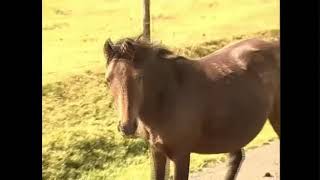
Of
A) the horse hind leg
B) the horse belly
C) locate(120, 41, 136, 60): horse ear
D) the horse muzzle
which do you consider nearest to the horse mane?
locate(120, 41, 136, 60): horse ear

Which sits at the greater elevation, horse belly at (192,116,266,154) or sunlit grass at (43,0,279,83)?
sunlit grass at (43,0,279,83)

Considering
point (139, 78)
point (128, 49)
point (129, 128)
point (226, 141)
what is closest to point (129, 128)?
point (129, 128)

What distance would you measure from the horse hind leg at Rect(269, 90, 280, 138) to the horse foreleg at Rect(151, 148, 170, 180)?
1.92ft

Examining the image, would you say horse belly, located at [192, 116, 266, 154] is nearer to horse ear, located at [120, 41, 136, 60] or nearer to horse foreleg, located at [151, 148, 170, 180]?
horse foreleg, located at [151, 148, 170, 180]

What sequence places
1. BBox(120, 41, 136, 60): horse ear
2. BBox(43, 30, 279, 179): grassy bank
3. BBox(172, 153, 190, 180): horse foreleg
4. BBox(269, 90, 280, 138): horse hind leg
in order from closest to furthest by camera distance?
BBox(120, 41, 136, 60): horse ear, BBox(172, 153, 190, 180): horse foreleg, BBox(43, 30, 279, 179): grassy bank, BBox(269, 90, 280, 138): horse hind leg

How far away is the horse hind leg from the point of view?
279 cm

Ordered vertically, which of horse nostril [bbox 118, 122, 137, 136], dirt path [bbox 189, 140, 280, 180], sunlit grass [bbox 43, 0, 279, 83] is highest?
sunlit grass [bbox 43, 0, 279, 83]

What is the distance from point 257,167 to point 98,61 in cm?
94

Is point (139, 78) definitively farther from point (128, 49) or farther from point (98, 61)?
point (98, 61)

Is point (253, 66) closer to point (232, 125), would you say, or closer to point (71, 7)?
point (232, 125)

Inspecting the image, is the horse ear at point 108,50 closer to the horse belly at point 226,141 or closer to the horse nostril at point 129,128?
the horse nostril at point 129,128

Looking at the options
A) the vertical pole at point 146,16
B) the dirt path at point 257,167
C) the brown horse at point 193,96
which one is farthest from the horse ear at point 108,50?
the dirt path at point 257,167

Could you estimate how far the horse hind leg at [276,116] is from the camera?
279 centimetres

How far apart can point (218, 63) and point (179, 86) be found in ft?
0.84
